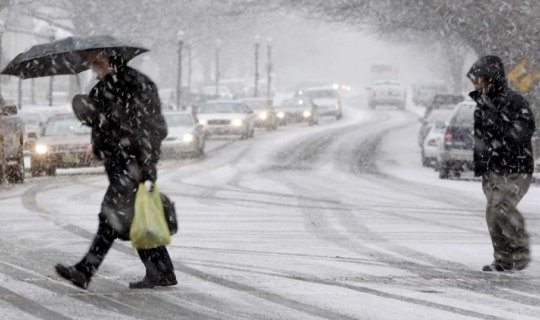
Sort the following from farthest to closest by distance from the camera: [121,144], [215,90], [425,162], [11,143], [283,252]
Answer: [215,90]
[425,162]
[11,143]
[283,252]
[121,144]

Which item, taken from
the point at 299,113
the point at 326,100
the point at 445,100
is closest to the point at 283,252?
the point at 445,100

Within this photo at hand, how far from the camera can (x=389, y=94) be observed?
85.5 metres

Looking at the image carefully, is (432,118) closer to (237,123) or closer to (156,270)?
(237,123)

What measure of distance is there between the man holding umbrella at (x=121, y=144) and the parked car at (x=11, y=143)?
1260cm

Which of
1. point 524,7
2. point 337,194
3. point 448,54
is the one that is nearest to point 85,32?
point 448,54

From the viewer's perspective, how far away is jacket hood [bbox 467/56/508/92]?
11024 millimetres

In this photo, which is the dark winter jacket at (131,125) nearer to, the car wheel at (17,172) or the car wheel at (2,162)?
the car wheel at (2,162)

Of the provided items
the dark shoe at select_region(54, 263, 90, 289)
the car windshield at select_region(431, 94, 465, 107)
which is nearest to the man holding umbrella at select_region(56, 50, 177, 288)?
the dark shoe at select_region(54, 263, 90, 289)

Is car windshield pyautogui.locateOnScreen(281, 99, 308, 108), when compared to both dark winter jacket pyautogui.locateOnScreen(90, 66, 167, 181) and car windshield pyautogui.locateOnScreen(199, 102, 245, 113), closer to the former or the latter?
car windshield pyautogui.locateOnScreen(199, 102, 245, 113)

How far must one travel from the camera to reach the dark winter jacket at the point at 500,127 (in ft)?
35.9

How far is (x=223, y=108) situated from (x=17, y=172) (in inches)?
987

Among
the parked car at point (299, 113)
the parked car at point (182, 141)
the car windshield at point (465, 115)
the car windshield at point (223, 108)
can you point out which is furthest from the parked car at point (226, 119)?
the car windshield at point (465, 115)

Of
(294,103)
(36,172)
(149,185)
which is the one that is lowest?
(294,103)

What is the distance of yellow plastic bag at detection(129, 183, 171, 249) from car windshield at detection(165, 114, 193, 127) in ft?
89.4
